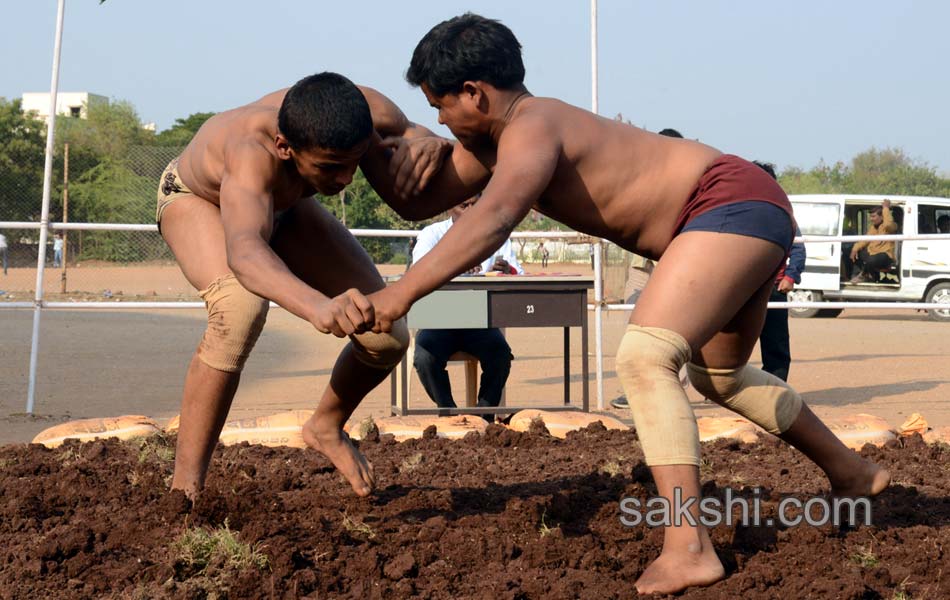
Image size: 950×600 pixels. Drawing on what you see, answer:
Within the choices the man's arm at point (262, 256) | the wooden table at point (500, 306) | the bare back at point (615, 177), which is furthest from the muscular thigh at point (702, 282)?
the wooden table at point (500, 306)

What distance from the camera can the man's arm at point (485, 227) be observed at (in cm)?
321

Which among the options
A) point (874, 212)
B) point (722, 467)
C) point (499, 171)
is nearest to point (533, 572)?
point (499, 171)

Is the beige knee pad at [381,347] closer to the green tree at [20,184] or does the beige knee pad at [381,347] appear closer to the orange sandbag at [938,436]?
the orange sandbag at [938,436]

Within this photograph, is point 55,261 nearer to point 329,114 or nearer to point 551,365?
point 551,365

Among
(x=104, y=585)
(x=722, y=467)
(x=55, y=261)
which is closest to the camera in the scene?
(x=104, y=585)

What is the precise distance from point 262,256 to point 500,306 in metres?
4.18

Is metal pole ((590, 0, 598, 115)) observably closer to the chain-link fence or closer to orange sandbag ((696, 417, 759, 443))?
orange sandbag ((696, 417, 759, 443))

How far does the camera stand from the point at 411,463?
534cm

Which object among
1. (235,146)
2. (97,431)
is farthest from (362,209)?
(235,146)

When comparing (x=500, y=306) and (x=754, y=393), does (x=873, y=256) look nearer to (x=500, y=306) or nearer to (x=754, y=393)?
(x=500, y=306)

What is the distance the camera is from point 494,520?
3889mm

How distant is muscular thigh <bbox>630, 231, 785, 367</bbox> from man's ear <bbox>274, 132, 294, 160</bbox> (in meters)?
1.22

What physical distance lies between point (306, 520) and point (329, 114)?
4.33 ft

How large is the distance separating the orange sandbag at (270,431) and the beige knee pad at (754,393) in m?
2.67
